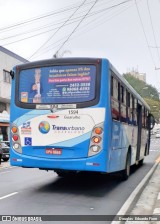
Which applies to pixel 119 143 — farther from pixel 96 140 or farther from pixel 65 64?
pixel 65 64

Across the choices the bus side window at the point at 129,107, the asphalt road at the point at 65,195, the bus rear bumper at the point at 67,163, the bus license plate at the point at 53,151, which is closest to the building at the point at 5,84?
the asphalt road at the point at 65,195

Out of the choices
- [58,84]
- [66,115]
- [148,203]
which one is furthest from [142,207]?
[58,84]

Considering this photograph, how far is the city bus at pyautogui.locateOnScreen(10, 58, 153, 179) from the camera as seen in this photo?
9.62 metres

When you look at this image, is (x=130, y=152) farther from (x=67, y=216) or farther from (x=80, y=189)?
(x=67, y=216)

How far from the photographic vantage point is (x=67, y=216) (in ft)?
24.8

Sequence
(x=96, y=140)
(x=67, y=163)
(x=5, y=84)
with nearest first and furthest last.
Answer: (x=96, y=140)
(x=67, y=163)
(x=5, y=84)

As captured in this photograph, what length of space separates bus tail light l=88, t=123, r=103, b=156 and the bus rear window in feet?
2.55

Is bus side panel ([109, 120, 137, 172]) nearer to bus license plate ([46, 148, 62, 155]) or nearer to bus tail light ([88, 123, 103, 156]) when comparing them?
bus tail light ([88, 123, 103, 156])

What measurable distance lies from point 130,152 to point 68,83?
469 cm

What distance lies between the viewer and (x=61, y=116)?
32.6 ft

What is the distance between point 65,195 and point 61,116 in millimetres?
1977

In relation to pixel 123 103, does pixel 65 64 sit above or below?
above

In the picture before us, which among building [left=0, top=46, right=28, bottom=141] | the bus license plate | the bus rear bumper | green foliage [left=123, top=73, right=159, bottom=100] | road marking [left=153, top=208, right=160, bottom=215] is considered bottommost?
road marking [left=153, top=208, right=160, bottom=215]

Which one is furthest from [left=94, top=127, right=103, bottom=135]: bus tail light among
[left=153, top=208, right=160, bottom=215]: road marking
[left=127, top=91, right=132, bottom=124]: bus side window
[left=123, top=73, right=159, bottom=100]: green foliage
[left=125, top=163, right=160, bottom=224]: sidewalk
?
[left=123, top=73, right=159, bottom=100]: green foliage
